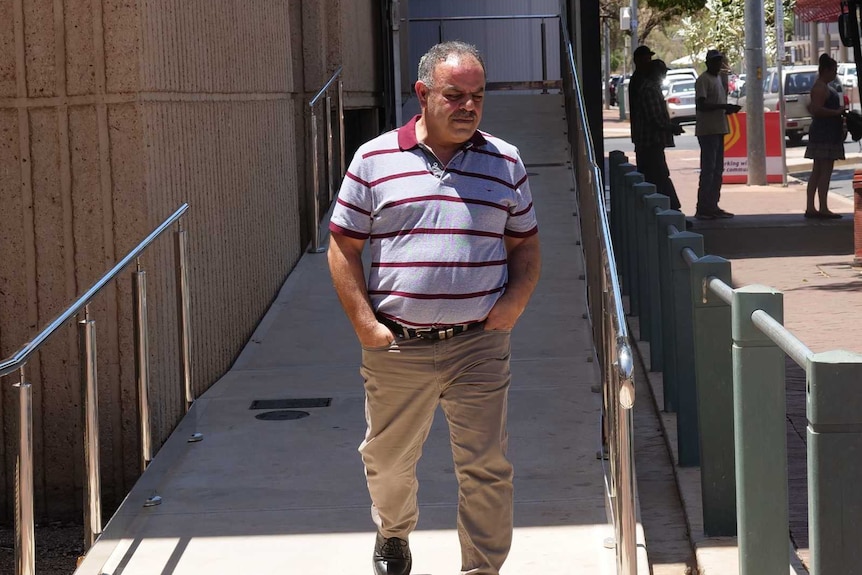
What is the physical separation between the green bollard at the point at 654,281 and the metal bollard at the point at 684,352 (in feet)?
5.17

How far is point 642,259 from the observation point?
9164 mm

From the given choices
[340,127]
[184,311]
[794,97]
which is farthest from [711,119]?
[794,97]

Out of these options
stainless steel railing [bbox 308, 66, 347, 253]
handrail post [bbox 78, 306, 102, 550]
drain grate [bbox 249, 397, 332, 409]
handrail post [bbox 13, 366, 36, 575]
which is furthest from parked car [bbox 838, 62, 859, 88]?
handrail post [bbox 13, 366, 36, 575]

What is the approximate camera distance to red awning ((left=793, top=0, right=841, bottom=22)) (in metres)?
28.2

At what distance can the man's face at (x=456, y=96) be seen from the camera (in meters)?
3.96

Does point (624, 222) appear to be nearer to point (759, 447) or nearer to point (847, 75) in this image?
point (759, 447)

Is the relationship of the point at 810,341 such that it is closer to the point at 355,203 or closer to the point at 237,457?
the point at 237,457

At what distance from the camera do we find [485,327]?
415 cm

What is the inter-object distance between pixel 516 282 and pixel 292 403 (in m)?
3.14

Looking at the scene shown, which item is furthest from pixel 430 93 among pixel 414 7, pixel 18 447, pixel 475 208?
pixel 414 7

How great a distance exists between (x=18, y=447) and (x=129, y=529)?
1277 millimetres

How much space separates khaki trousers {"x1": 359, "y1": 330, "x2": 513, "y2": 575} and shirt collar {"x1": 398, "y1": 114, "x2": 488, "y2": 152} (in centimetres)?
56

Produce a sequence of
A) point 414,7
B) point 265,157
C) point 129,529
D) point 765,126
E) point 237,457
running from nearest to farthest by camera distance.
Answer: point 129,529 < point 237,457 < point 265,157 < point 414,7 < point 765,126

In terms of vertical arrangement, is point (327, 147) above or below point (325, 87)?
below
